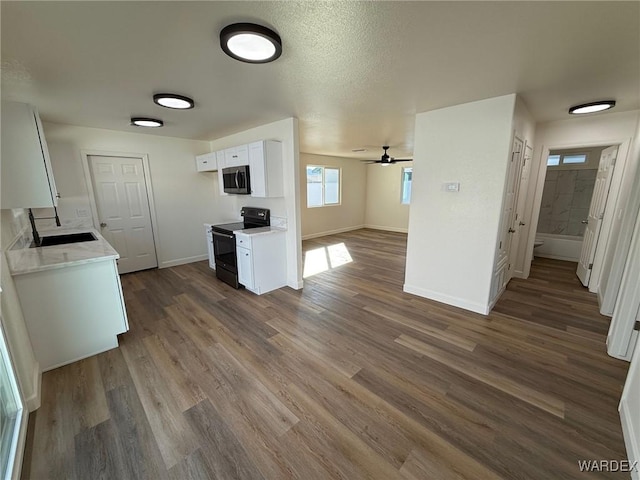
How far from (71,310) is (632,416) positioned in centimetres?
418

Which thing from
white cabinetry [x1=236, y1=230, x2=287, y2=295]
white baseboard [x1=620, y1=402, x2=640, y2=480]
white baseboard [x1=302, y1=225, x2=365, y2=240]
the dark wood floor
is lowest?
the dark wood floor

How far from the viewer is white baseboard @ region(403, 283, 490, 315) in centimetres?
306

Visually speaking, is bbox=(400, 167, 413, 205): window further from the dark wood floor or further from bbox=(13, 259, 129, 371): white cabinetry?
bbox=(13, 259, 129, 371): white cabinetry

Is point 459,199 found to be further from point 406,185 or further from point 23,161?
point 406,185

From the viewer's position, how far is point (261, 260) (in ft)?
11.9

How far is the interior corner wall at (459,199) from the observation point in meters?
2.72

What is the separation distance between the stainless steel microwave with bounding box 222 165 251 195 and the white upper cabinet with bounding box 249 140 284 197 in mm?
119

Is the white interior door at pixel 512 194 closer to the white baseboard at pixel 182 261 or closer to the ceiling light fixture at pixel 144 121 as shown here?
the ceiling light fixture at pixel 144 121

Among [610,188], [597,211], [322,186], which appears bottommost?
[597,211]

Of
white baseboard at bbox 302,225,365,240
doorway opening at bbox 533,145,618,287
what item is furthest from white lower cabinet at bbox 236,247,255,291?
doorway opening at bbox 533,145,618,287

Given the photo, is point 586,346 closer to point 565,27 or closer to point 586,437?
point 586,437

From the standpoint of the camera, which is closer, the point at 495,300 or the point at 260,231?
the point at 495,300

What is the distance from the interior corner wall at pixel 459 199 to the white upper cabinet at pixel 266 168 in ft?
6.14

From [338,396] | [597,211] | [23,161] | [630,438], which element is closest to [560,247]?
[597,211]
